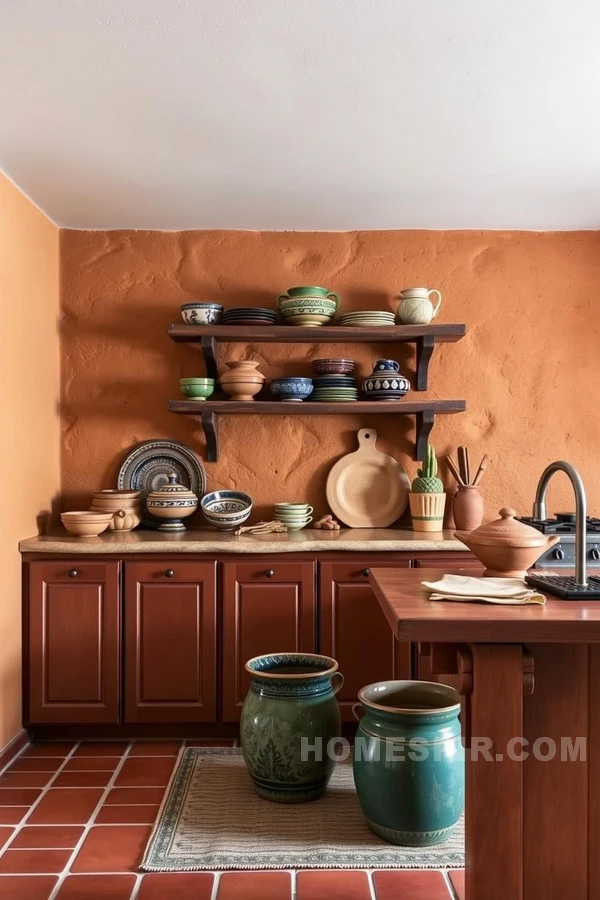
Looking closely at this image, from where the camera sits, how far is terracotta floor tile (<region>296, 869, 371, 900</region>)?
7.30 ft

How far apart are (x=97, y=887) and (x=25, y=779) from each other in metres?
0.92

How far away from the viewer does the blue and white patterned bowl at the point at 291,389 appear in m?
3.71

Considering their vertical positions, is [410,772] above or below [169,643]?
below

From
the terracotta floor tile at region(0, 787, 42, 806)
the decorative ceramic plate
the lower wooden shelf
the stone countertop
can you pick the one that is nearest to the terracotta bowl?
the stone countertop

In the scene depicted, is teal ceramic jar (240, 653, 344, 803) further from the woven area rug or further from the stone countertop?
the stone countertop

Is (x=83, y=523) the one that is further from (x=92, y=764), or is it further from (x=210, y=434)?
(x=92, y=764)

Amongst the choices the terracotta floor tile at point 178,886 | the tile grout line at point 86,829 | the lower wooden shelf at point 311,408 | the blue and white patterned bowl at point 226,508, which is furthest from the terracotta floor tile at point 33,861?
the lower wooden shelf at point 311,408

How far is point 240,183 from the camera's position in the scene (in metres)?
3.36

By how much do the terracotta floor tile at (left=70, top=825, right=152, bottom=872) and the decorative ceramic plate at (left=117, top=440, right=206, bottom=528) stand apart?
5.62ft

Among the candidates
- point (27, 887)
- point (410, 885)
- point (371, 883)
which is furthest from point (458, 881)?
point (27, 887)

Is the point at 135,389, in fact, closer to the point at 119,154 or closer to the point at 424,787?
the point at 119,154

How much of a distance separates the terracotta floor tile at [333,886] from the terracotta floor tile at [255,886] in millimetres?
45

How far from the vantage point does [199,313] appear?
12.2 feet

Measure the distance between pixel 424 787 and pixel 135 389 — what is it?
97.0 inches
